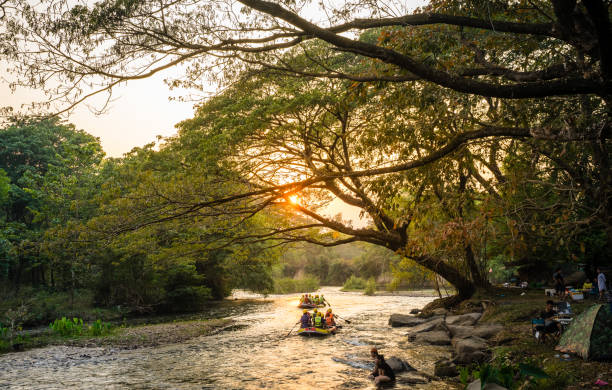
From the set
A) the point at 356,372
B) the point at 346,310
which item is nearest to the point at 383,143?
the point at 356,372

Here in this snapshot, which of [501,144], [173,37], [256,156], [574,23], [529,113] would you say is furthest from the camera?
[256,156]

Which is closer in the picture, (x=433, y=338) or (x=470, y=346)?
(x=470, y=346)

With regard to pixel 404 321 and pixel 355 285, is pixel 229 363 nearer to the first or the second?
pixel 404 321

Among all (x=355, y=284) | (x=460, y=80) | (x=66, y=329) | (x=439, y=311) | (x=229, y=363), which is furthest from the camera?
(x=355, y=284)

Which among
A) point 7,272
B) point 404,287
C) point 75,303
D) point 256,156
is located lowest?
point 404,287

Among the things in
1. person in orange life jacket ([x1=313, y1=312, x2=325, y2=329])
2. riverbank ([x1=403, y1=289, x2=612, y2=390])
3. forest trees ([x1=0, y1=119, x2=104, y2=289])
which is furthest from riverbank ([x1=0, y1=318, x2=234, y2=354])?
riverbank ([x1=403, y1=289, x2=612, y2=390])

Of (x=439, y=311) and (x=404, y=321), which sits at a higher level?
(x=439, y=311)

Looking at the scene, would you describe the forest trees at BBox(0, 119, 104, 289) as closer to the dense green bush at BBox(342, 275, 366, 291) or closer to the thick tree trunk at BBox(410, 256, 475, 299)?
the thick tree trunk at BBox(410, 256, 475, 299)

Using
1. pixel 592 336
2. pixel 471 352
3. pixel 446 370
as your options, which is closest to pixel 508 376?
pixel 592 336

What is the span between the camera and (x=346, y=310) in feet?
92.4

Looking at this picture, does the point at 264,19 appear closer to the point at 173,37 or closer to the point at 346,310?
the point at 173,37

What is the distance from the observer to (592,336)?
8.09 meters

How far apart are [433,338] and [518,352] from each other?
17.8ft

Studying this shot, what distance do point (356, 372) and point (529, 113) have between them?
7802 mm
